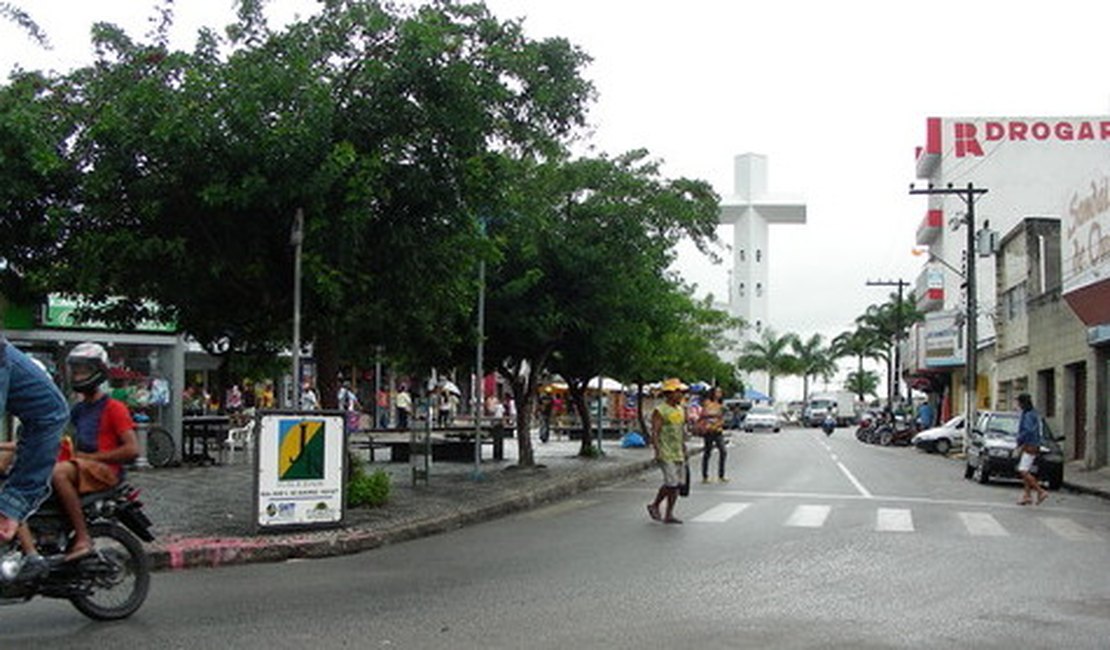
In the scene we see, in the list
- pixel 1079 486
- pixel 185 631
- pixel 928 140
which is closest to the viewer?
pixel 185 631

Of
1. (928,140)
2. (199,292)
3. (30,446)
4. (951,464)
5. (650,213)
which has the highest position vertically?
(928,140)

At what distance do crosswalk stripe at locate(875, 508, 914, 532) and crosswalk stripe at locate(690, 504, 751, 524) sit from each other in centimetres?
195

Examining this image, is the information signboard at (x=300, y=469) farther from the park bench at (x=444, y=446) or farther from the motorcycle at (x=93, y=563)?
the park bench at (x=444, y=446)

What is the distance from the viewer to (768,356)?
105 meters

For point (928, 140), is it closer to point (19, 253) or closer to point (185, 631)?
point (19, 253)

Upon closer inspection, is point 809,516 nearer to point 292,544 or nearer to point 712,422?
point 712,422

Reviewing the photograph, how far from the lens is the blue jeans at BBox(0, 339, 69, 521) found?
22.1 ft

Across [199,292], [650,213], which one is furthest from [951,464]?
[199,292]

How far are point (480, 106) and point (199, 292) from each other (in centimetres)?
413

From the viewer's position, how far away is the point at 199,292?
46.4 ft

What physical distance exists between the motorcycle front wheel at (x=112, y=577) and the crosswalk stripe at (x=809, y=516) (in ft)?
29.5

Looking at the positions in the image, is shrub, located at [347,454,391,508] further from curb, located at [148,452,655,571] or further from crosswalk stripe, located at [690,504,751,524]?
crosswalk stripe, located at [690,504,751,524]

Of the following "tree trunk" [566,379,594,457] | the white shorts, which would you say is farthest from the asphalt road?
"tree trunk" [566,379,594,457]

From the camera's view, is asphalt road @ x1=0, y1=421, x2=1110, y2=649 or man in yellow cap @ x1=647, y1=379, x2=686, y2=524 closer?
asphalt road @ x1=0, y1=421, x2=1110, y2=649
